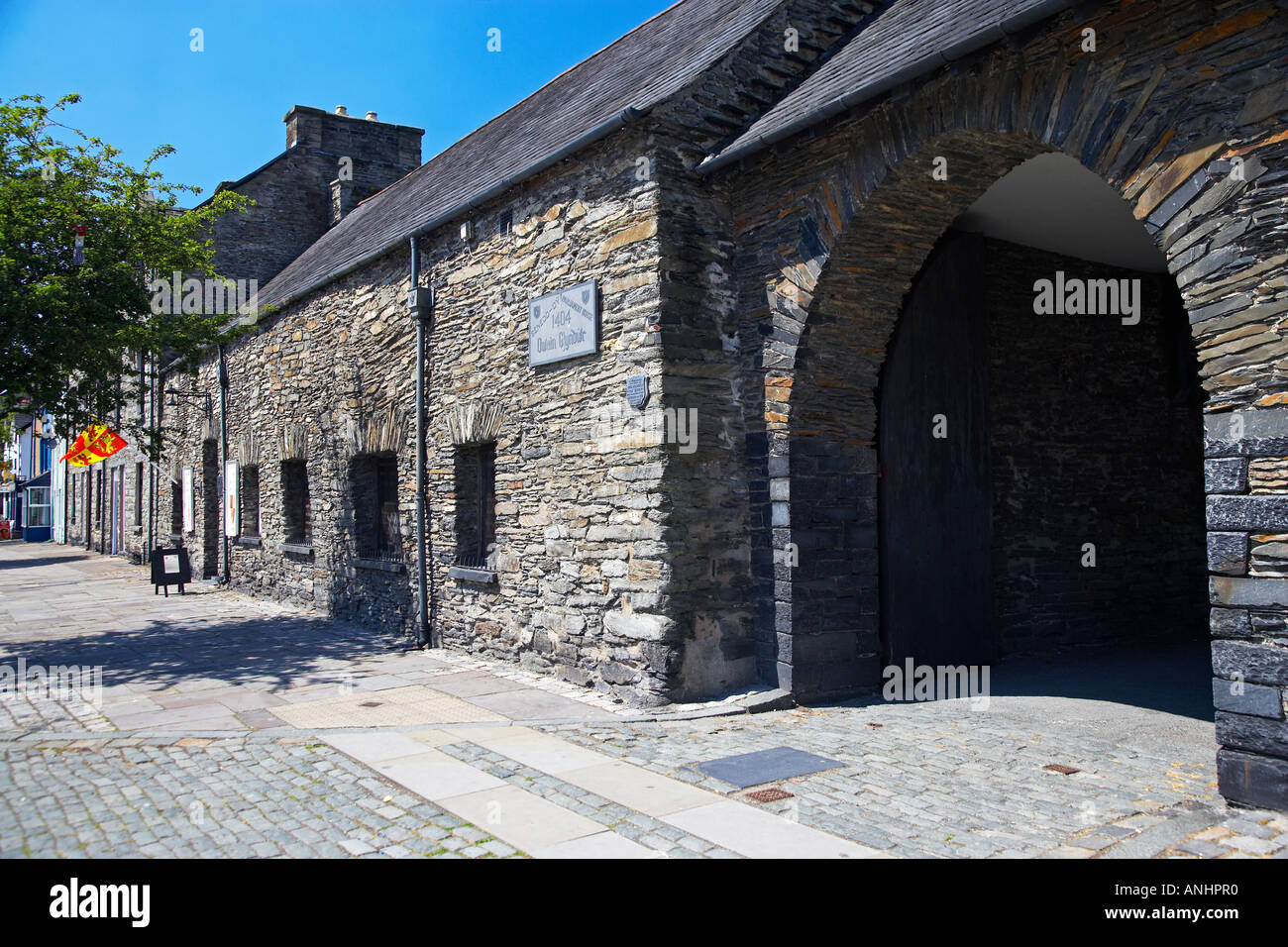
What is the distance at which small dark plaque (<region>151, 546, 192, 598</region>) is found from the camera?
1520 cm

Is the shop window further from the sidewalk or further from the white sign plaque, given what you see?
the white sign plaque

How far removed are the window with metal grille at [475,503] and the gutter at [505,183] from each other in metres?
2.41

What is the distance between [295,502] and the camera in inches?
558

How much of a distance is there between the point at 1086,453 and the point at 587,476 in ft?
17.7

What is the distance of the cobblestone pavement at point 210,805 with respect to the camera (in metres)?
4.14

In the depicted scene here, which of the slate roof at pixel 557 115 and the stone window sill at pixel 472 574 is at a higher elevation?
the slate roof at pixel 557 115

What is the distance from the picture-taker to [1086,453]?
9.45 metres

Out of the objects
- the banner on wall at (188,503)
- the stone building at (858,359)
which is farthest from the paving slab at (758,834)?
the banner on wall at (188,503)

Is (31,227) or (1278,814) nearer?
(1278,814)

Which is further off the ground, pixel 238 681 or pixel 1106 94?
pixel 1106 94

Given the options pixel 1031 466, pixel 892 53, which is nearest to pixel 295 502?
pixel 1031 466

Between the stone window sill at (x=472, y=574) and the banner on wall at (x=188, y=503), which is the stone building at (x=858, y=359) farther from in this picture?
the banner on wall at (x=188, y=503)
